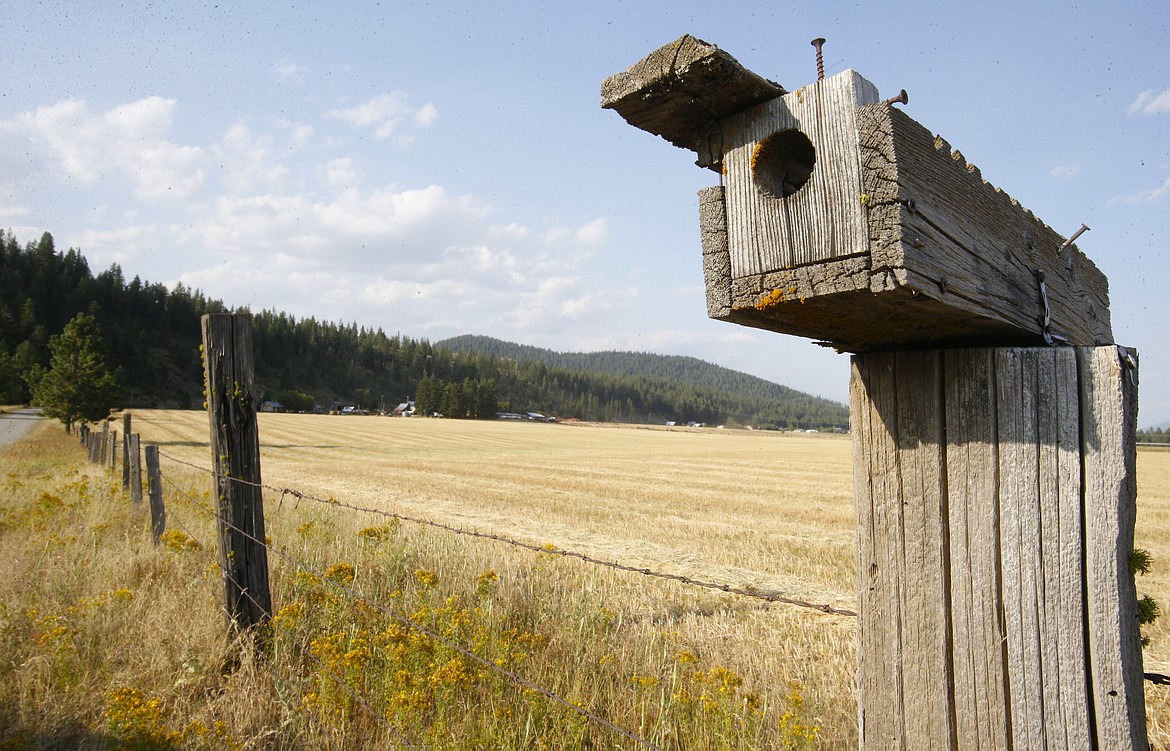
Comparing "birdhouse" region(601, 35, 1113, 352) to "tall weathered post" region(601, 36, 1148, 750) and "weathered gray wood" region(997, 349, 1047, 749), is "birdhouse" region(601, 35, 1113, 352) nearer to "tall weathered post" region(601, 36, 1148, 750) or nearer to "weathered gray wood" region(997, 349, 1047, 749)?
"tall weathered post" region(601, 36, 1148, 750)

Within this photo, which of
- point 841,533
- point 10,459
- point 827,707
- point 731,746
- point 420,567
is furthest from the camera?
point 10,459

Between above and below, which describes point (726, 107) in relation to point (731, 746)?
above

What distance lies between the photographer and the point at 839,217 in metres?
1.26

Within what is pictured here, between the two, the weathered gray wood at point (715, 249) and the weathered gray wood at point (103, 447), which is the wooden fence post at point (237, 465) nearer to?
the weathered gray wood at point (715, 249)

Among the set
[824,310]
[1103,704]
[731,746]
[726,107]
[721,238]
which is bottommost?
[731,746]

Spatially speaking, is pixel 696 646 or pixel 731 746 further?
pixel 696 646

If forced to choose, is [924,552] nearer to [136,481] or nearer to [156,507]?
[156,507]

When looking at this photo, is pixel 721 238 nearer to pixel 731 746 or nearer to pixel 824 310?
pixel 824 310

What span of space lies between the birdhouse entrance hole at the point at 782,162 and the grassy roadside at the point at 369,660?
2101 millimetres

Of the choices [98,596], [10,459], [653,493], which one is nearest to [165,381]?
[10,459]

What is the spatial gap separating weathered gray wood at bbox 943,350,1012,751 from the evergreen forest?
71086 mm

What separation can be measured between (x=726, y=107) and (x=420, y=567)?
4866 millimetres

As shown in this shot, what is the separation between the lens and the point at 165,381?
10338 centimetres

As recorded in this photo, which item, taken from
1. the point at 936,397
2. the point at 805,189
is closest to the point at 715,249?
the point at 805,189
